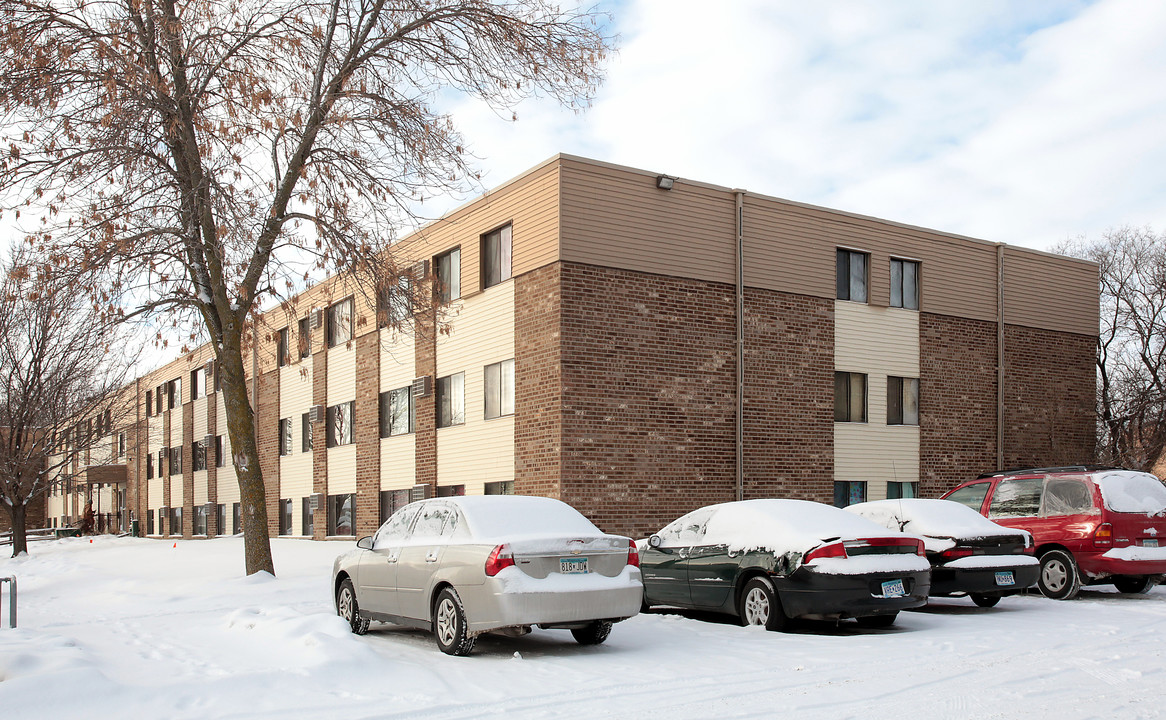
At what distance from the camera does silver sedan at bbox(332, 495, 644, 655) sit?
908 cm

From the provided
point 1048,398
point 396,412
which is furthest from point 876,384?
point 396,412

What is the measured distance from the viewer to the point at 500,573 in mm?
9039

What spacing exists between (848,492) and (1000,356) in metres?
5.79

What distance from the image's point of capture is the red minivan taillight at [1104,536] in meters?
13.4

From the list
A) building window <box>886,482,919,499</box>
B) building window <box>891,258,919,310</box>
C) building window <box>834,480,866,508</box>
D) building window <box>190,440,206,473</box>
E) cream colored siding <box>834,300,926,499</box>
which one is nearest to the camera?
building window <box>834,480,866,508</box>

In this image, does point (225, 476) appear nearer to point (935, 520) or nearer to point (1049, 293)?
point (1049, 293)

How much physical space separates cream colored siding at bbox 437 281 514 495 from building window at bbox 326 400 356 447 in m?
6.16

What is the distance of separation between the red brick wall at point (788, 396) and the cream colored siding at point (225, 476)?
25642 mm

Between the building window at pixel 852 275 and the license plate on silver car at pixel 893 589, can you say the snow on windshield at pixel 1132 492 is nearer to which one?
the license plate on silver car at pixel 893 589

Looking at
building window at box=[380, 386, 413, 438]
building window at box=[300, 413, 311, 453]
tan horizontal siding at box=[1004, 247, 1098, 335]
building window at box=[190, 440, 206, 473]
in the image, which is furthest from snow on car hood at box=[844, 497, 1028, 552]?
building window at box=[190, 440, 206, 473]

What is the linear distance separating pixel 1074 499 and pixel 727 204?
392 inches

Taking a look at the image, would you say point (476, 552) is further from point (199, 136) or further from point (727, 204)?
point (727, 204)

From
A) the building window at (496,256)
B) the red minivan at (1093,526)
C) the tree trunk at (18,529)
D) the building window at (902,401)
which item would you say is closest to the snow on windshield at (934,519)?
the red minivan at (1093,526)

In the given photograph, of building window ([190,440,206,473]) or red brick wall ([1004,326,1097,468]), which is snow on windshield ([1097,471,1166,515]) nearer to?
red brick wall ([1004,326,1097,468])
